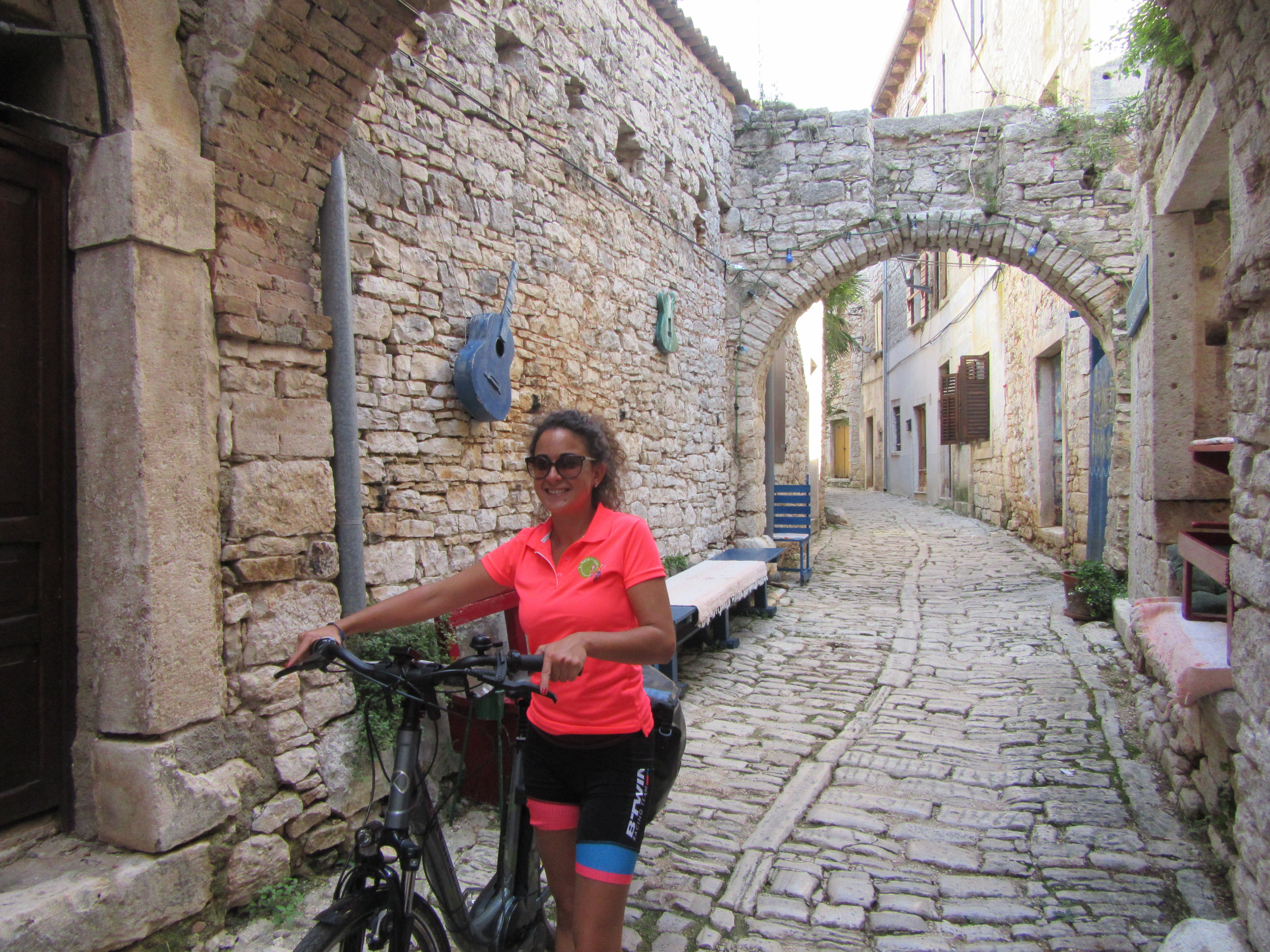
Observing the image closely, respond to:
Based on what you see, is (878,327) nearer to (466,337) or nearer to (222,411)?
(466,337)

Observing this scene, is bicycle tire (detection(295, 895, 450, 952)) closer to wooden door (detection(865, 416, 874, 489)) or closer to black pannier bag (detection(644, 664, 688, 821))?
black pannier bag (detection(644, 664, 688, 821))

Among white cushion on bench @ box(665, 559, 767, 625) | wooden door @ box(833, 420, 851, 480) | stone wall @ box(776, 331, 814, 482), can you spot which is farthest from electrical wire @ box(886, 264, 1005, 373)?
white cushion on bench @ box(665, 559, 767, 625)

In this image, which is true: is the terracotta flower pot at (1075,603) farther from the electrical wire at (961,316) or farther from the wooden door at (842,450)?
the wooden door at (842,450)

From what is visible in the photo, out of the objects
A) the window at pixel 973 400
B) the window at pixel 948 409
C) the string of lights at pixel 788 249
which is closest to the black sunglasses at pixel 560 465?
the string of lights at pixel 788 249

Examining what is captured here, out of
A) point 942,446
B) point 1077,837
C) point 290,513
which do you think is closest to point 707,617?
point 1077,837

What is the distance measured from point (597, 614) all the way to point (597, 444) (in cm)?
41

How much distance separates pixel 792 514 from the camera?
32.6 feet

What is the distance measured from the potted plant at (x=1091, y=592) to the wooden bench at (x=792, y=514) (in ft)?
10.5

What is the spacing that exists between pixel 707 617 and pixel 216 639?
3.51m

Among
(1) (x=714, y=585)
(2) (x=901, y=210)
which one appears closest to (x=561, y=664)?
(1) (x=714, y=585)

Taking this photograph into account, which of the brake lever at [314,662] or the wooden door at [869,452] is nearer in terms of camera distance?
the brake lever at [314,662]

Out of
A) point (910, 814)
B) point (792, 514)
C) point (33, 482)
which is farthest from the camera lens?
point (792, 514)

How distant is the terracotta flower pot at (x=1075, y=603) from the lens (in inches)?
262

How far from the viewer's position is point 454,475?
426 centimetres
